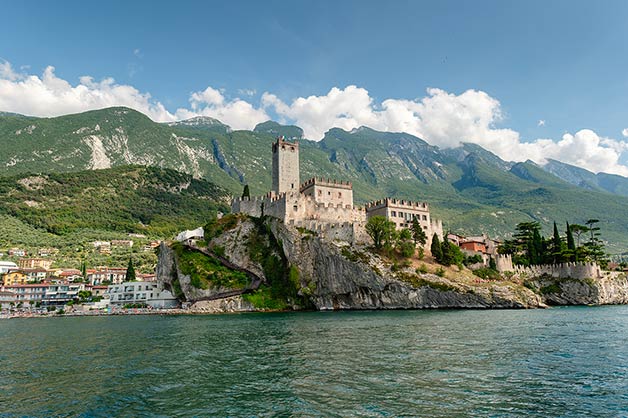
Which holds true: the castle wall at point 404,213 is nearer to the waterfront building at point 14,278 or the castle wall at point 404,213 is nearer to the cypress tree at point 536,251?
the cypress tree at point 536,251

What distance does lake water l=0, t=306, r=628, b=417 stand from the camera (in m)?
15.1

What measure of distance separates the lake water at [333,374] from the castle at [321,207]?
3964 centimetres

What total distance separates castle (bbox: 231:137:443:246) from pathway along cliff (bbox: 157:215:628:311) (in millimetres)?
2813

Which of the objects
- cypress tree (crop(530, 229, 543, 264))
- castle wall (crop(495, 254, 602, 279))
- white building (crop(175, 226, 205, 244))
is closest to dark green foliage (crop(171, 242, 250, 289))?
white building (crop(175, 226, 205, 244))

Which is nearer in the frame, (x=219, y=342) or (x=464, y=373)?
(x=464, y=373)

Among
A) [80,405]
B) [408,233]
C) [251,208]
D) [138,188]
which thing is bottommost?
[80,405]

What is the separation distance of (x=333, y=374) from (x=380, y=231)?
5146 centimetres

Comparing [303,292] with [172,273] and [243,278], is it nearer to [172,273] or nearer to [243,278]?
[243,278]

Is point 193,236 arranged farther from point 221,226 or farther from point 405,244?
point 405,244

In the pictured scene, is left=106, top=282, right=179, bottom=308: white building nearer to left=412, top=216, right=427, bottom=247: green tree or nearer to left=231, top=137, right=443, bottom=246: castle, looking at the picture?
left=231, top=137, right=443, bottom=246: castle

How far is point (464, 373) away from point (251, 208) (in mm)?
66827

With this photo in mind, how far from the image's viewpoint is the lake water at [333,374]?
15055 mm

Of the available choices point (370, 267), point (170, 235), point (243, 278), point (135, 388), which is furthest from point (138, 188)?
point (135, 388)

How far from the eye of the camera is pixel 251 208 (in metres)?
82.9
